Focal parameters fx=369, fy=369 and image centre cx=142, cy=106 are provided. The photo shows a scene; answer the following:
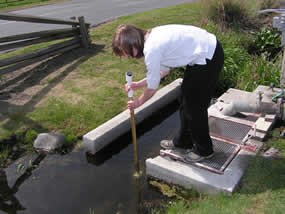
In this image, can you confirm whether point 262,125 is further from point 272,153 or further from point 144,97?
point 144,97

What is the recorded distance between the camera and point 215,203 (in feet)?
11.7

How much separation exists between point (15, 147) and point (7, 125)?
1.86ft

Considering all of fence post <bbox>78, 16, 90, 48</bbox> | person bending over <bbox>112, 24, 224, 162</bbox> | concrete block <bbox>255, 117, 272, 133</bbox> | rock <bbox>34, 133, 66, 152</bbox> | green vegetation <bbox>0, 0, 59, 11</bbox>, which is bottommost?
green vegetation <bbox>0, 0, 59, 11</bbox>

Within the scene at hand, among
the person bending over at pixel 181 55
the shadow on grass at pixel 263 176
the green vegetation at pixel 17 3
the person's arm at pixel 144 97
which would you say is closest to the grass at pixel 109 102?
the shadow on grass at pixel 263 176

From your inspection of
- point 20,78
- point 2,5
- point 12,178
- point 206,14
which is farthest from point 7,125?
point 2,5

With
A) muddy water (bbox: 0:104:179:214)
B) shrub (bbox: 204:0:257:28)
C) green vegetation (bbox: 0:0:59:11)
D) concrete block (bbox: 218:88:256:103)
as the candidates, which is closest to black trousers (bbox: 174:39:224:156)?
muddy water (bbox: 0:104:179:214)

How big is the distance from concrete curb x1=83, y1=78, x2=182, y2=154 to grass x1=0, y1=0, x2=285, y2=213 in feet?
1.25

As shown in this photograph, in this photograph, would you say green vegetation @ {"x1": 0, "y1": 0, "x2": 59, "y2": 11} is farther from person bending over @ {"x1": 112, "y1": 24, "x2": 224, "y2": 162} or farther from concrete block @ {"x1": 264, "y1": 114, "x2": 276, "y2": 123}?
person bending over @ {"x1": 112, "y1": 24, "x2": 224, "y2": 162}

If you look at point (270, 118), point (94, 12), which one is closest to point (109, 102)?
point (270, 118)

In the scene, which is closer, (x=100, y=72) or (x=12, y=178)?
(x=12, y=178)

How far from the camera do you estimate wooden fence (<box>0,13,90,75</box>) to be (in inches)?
282

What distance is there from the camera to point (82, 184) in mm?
4320

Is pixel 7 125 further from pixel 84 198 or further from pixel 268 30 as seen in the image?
pixel 268 30

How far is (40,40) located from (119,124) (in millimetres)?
3970
